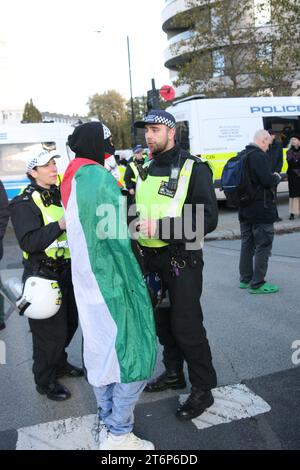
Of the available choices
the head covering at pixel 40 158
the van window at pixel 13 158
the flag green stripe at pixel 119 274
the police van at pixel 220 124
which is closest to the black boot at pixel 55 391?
the flag green stripe at pixel 119 274

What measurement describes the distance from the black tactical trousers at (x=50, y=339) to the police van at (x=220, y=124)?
8.84 metres

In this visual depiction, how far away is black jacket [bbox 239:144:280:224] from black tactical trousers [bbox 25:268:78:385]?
8.98 ft

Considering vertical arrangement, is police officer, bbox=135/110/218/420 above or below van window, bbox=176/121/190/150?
below

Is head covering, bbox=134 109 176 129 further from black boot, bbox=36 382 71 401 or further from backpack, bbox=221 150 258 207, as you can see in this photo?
backpack, bbox=221 150 258 207

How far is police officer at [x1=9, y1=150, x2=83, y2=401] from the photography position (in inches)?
131

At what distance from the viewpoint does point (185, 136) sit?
1227cm

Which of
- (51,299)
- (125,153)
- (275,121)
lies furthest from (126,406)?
(125,153)

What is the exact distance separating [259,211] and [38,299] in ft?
10.3

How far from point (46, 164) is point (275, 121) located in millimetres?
10994

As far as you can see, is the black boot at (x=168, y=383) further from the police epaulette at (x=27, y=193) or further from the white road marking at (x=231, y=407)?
the police epaulette at (x=27, y=193)

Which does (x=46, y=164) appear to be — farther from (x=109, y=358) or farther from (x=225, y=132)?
(x=225, y=132)

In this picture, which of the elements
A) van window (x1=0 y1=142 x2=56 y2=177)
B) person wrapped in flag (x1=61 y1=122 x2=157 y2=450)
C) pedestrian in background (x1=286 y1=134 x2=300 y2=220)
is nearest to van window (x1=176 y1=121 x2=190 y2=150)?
pedestrian in background (x1=286 y1=134 x2=300 y2=220)

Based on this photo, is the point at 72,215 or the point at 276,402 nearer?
the point at 72,215

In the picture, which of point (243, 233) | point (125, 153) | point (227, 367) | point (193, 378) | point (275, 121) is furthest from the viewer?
point (125, 153)
